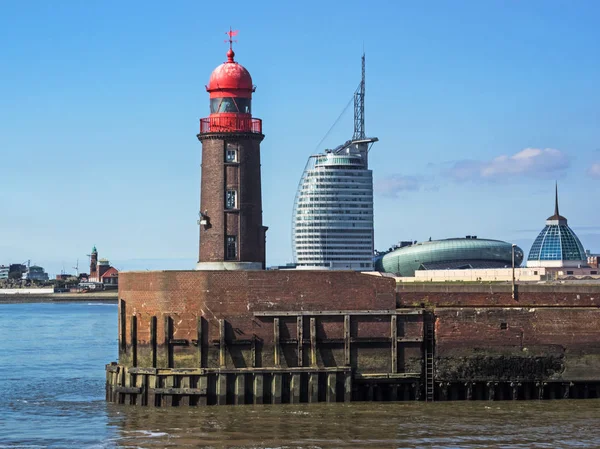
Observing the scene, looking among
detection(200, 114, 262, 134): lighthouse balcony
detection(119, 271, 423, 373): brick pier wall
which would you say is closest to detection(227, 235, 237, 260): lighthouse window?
detection(200, 114, 262, 134): lighthouse balcony

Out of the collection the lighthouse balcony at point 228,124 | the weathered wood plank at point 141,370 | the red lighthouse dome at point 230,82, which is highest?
the red lighthouse dome at point 230,82

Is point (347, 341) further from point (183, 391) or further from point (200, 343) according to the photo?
point (183, 391)

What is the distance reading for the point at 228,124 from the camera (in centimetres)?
4212

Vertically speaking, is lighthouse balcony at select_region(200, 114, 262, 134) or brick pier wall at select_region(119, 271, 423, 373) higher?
lighthouse balcony at select_region(200, 114, 262, 134)

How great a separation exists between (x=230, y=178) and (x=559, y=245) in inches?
5866

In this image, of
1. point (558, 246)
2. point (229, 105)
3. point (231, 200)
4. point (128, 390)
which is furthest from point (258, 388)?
point (558, 246)

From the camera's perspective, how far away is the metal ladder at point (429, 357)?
36.2 m

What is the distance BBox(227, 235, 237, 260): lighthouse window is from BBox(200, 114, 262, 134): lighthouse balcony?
421 cm

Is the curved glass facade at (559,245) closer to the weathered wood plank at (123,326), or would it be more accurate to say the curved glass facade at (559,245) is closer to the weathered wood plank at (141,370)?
the weathered wood plank at (123,326)

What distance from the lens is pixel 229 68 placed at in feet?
140

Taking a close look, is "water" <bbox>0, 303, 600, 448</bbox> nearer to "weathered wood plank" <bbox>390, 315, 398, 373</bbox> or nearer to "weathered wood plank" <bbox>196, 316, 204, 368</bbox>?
"weathered wood plank" <bbox>390, 315, 398, 373</bbox>

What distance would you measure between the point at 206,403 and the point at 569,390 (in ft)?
41.0

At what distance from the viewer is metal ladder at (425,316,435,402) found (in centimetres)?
3625

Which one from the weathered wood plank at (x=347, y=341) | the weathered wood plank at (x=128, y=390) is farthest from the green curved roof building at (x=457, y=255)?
the weathered wood plank at (x=347, y=341)
